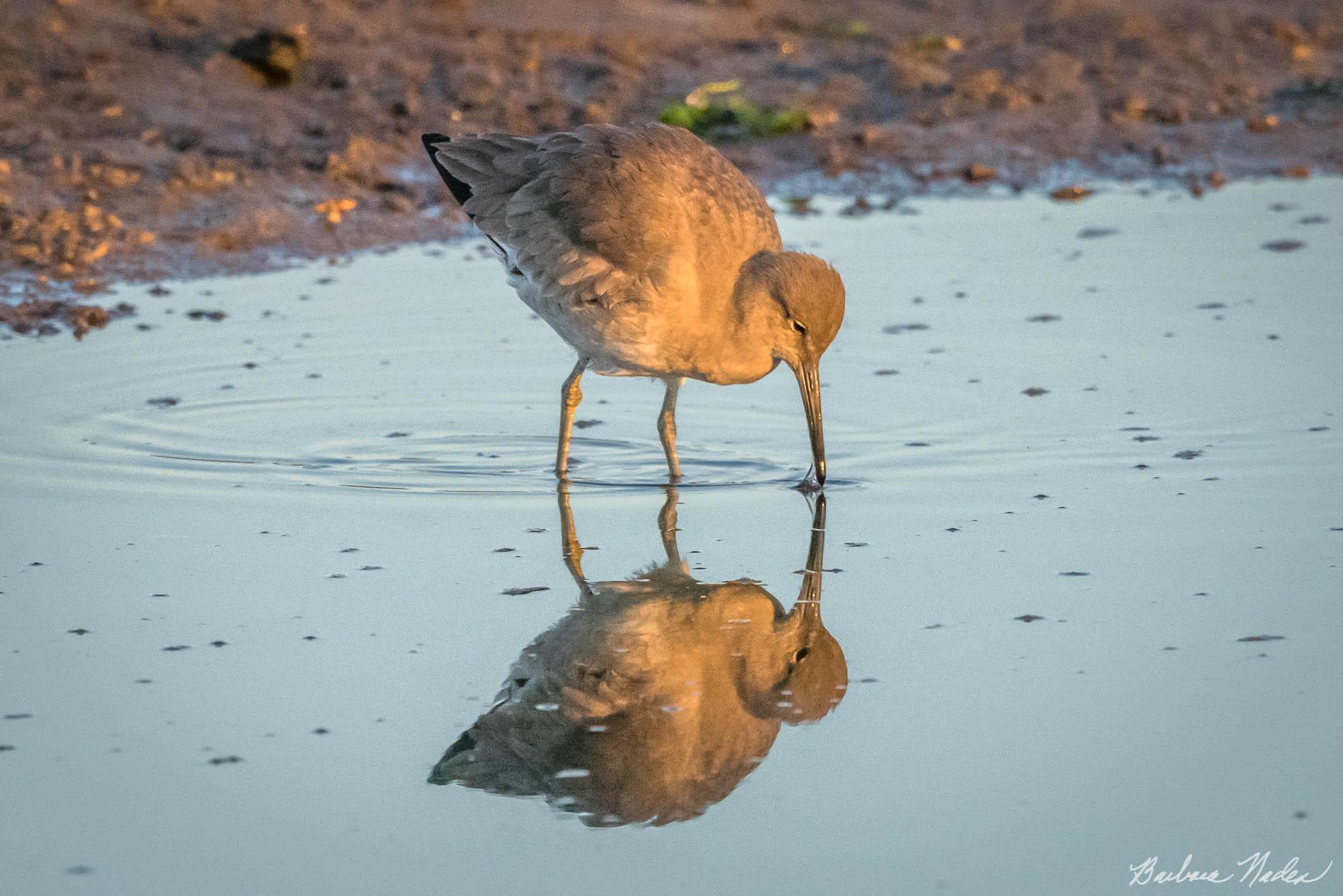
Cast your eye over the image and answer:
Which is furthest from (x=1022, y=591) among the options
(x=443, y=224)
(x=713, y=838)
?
(x=443, y=224)

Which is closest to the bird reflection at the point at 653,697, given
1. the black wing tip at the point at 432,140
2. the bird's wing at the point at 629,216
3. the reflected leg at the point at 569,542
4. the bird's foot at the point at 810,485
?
the reflected leg at the point at 569,542

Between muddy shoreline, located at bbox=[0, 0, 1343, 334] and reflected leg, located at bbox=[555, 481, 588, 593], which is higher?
muddy shoreline, located at bbox=[0, 0, 1343, 334]

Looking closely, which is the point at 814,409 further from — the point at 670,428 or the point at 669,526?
the point at 669,526

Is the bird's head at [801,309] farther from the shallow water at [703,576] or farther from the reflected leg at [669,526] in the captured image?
the reflected leg at [669,526]

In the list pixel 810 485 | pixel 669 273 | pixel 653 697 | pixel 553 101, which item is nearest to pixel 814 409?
pixel 810 485

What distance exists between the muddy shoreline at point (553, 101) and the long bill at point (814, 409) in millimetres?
3901

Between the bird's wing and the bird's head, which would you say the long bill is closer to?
the bird's head

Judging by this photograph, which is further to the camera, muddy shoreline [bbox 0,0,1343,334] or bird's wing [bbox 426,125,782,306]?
muddy shoreline [bbox 0,0,1343,334]

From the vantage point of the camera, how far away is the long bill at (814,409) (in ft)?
20.1

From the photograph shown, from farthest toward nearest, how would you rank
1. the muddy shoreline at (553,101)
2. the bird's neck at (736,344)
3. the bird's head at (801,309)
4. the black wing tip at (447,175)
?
the muddy shoreline at (553,101) → the black wing tip at (447,175) → the bird's neck at (736,344) → the bird's head at (801,309)

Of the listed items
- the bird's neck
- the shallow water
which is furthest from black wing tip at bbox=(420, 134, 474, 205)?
the bird's neck

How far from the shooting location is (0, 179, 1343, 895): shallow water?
151 inches

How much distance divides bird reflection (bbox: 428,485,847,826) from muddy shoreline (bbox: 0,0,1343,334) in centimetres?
442

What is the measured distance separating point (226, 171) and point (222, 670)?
5.97 metres
